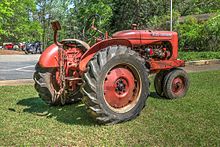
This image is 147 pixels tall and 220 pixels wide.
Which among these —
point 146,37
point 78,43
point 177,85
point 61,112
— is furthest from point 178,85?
point 61,112

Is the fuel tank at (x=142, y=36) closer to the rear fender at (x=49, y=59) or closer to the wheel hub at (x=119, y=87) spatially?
the wheel hub at (x=119, y=87)

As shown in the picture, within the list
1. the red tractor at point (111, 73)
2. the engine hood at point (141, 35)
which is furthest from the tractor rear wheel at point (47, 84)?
the engine hood at point (141, 35)

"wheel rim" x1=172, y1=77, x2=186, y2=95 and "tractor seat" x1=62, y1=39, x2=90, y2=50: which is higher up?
"tractor seat" x1=62, y1=39, x2=90, y2=50

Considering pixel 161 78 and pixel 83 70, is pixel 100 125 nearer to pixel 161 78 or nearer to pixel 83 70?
pixel 83 70

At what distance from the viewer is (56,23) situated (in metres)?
4.98

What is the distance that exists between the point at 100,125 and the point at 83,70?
36.4 inches

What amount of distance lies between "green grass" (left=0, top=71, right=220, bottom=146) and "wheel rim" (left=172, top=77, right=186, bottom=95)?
9.7 inches

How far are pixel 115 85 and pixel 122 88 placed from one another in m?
0.15

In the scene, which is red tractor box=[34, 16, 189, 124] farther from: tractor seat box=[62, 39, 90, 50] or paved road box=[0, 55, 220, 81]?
paved road box=[0, 55, 220, 81]

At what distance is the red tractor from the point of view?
4.66 metres

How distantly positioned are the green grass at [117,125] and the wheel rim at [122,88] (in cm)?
32

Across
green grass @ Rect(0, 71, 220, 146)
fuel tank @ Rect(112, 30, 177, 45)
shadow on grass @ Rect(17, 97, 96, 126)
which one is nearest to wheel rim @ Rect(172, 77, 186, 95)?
green grass @ Rect(0, 71, 220, 146)

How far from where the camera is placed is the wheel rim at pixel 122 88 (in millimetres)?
4883

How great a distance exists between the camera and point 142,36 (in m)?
5.96
